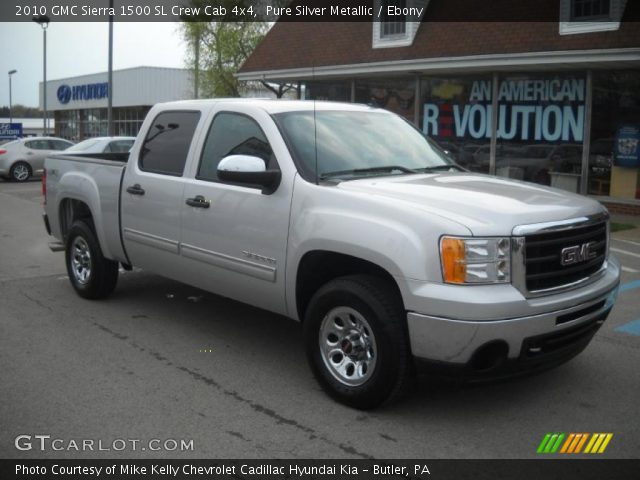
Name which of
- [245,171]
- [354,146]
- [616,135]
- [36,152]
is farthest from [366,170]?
[36,152]

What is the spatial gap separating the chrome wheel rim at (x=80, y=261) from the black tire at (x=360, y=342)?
3327 mm

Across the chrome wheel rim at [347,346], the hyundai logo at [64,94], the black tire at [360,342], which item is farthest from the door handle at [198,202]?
Answer: the hyundai logo at [64,94]

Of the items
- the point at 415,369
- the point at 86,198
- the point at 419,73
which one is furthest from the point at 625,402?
the point at 419,73

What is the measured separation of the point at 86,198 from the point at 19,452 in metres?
3.43

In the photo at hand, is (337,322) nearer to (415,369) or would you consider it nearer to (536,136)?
(415,369)

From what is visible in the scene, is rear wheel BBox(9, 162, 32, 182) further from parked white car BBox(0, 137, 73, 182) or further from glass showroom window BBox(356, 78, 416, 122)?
glass showroom window BBox(356, 78, 416, 122)

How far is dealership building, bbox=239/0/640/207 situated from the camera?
13836mm

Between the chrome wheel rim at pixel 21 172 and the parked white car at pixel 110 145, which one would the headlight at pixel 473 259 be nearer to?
the parked white car at pixel 110 145

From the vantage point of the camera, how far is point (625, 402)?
178 inches

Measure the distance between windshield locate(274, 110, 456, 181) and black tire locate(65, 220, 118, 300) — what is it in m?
2.73

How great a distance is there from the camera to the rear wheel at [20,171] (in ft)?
75.5

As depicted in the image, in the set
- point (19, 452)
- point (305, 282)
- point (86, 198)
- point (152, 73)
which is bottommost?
point (19, 452)

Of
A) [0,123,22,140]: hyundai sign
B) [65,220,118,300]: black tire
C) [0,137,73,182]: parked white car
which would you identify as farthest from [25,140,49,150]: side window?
[65,220,118,300]: black tire

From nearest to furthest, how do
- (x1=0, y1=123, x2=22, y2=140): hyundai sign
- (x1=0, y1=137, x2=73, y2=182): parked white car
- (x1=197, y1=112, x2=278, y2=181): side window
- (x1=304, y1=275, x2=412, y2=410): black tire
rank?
1. (x1=304, y1=275, x2=412, y2=410): black tire
2. (x1=197, y1=112, x2=278, y2=181): side window
3. (x1=0, y1=137, x2=73, y2=182): parked white car
4. (x1=0, y1=123, x2=22, y2=140): hyundai sign
